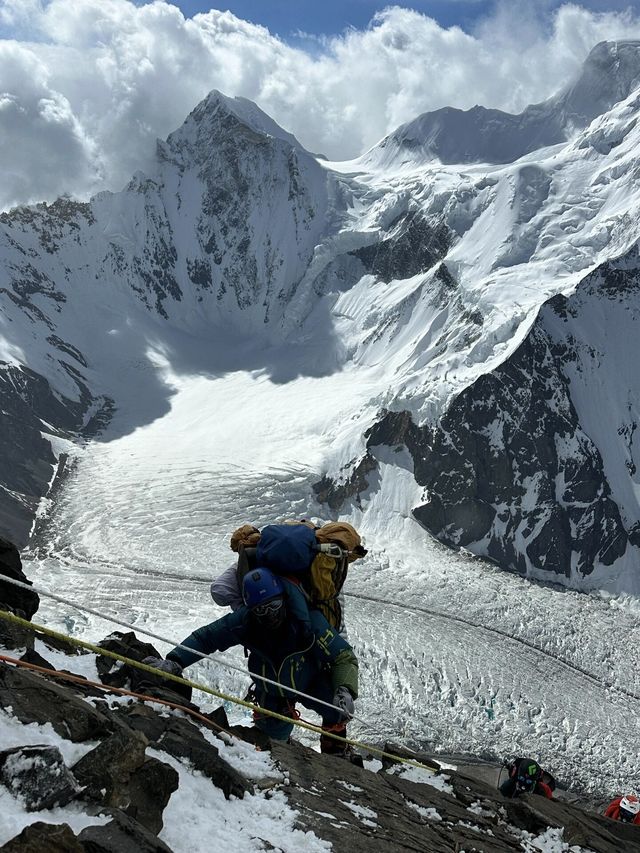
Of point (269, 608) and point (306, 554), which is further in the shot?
point (306, 554)

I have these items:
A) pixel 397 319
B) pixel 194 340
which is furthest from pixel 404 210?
pixel 194 340

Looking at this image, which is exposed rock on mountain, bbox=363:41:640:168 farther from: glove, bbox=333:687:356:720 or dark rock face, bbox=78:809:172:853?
dark rock face, bbox=78:809:172:853

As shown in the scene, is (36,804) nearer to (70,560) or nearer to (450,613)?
(450,613)

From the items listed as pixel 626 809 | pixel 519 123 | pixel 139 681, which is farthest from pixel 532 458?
pixel 519 123

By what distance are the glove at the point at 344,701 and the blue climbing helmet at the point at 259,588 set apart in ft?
4.90

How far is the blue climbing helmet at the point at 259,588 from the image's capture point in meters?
8.89

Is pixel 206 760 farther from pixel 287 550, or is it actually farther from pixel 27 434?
pixel 27 434

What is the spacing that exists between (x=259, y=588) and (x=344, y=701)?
5.87ft

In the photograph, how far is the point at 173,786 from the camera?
6.05 m

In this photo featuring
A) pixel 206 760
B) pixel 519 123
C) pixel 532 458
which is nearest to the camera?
pixel 206 760

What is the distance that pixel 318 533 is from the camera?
9852 millimetres

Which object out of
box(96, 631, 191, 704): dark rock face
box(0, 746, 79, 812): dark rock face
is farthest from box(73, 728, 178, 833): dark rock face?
box(96, 631, 191, 704): dark rock face

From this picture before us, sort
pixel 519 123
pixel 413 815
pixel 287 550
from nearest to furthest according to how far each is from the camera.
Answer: pixel 413 815, pixel 287 550, pixel 519 123

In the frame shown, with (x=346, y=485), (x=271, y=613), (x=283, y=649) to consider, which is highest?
(x=346, y=485)
